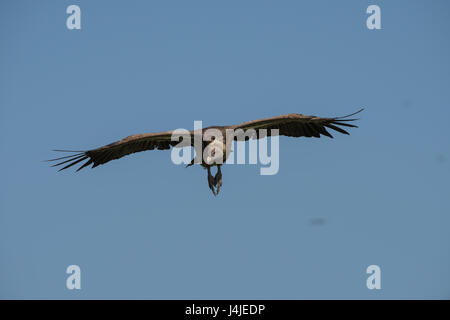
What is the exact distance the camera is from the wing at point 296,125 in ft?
47.0

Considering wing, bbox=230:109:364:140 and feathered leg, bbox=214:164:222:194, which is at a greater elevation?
wing, bbox=230:109:364:140

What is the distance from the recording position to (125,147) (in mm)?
15203

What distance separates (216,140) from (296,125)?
185 cm

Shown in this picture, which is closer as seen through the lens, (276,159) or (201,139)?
(201,139)

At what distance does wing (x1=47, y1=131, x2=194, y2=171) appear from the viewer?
48.4ft

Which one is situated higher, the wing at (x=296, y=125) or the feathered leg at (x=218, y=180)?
the wing at (x=296, y=125)

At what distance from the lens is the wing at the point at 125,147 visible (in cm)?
1475
